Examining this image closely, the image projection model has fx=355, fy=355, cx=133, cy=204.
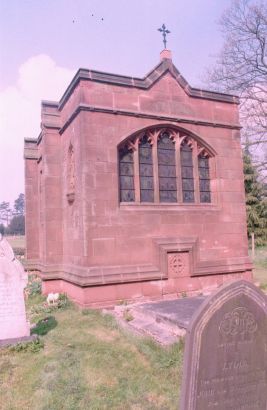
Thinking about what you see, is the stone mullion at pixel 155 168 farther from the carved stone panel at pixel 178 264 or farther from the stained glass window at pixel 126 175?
the carved stone panel at pixel 178 264

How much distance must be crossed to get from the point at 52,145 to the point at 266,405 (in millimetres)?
9973

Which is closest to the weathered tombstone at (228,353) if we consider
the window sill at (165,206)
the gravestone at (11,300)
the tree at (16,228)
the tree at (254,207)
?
the gravestone at (11,300)

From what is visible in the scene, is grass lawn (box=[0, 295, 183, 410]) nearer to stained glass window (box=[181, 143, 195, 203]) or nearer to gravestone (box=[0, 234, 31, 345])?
gravestone (box=[0, 234, 31, 345])

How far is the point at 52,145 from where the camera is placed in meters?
11.6

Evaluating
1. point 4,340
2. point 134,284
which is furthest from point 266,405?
point 134,284

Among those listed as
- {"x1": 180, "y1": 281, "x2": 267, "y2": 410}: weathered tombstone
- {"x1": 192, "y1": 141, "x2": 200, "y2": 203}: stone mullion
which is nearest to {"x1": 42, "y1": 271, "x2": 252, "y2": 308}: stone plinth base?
{"x1": 192, "y1": 141, "x2": 200, "y2": 203}: stone mullion

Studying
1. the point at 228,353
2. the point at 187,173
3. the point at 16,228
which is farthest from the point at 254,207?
the point at 16,228

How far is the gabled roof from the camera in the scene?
9758mm

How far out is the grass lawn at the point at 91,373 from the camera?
4459 mm

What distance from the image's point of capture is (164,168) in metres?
10.7

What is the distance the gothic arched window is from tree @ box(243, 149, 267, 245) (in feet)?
59.6

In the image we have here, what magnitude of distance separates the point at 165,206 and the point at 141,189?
87 cm

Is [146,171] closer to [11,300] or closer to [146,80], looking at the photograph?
[146,80]

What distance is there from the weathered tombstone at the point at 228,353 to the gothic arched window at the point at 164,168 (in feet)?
23.0
